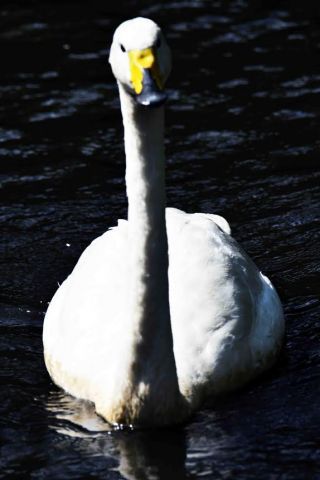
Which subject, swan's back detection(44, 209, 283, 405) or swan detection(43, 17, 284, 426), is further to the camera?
swan's back detection(44, 209, 283, 405)

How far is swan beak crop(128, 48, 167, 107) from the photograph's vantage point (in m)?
6.76

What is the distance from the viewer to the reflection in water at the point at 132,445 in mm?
7531

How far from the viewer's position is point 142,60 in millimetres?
6902

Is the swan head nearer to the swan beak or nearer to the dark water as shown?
the swan beak

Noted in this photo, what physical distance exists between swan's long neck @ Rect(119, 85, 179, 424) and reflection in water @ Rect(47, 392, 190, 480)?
0.81 ft

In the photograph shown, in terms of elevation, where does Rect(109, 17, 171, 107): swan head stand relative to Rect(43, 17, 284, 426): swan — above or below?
above

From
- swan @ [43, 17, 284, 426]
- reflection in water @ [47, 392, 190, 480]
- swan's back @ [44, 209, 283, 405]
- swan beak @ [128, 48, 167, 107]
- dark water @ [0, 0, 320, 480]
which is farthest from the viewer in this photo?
swan's back @ [44, 209, 283, 405]

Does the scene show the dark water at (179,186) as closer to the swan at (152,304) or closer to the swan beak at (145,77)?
the swan at (152,304)

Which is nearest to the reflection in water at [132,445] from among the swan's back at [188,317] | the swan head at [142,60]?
the swan's back at [188,317]

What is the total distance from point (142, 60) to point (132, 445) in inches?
87.1

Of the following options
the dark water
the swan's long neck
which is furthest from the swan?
the dark water

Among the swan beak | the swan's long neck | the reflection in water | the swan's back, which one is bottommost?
the reflection in water

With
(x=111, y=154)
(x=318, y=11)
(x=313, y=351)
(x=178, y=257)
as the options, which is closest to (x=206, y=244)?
(x=178, y=257)

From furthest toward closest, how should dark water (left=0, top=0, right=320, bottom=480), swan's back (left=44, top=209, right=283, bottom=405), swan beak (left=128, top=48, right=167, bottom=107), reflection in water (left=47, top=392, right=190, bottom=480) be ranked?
swan's back (left=44, top=209, right=283, bottom=405) → dark water (left=0, top=0, right=320, bottom=480) → reflection in water (left=47, top=392, right=190, bottom=480) → swan beak (left=128, top=48, right=167, bottom=107)
